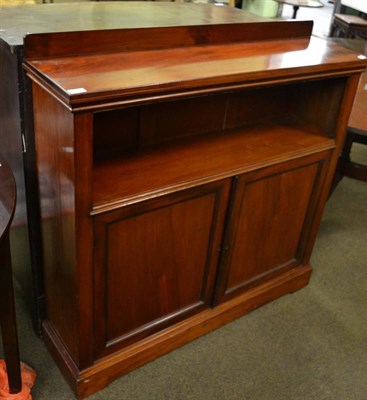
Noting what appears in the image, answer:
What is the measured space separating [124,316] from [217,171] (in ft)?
1.54

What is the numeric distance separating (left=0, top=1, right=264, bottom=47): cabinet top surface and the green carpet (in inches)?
35.6

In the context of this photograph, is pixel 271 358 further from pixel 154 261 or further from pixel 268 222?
pixel 154 261

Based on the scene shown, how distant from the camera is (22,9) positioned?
1364mm

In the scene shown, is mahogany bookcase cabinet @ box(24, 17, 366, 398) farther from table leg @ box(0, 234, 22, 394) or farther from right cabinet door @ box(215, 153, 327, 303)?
table leg @ box(0, 234, 22, 394)

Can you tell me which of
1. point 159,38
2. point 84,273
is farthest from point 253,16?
point 84,273

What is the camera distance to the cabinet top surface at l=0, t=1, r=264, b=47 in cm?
114

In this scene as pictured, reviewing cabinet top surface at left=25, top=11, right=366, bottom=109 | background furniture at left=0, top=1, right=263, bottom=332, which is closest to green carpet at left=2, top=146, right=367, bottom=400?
background furniture at left=0, top=1, right=263, bottom=332

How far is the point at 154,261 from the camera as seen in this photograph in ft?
4.09

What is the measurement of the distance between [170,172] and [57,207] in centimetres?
29

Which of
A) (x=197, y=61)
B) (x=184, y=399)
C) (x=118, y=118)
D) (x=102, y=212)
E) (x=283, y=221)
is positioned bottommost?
(x=184, y=399)

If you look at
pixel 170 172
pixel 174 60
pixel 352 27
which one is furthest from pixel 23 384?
pixel 352 27

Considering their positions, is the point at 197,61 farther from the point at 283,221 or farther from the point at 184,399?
the point at 184,399

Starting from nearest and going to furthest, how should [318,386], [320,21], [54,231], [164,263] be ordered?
[54,231], [164,263], [318,386], [320,21]

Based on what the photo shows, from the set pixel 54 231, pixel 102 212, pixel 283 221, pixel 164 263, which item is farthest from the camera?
pixel 283 221
